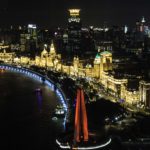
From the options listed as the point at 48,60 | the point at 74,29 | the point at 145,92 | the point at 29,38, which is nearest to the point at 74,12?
the point at 74,29

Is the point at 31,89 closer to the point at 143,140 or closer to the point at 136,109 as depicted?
the point at 136,109

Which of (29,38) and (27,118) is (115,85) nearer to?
(27,118)

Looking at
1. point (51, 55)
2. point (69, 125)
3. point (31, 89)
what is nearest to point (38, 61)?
point (51, 55)

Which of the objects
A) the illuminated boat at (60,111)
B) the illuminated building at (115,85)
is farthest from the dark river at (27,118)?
the illuminated building at (115,85)

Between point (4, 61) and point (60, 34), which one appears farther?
point (60, 34)

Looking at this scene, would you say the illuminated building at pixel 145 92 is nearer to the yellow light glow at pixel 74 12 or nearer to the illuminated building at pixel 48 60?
the illuminated building at pixel 48 60

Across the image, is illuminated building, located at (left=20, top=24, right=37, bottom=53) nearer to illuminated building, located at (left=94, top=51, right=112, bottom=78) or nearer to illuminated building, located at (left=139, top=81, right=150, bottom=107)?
illuminated building, located at (left=94, top=51, right=112, bottom=78)
